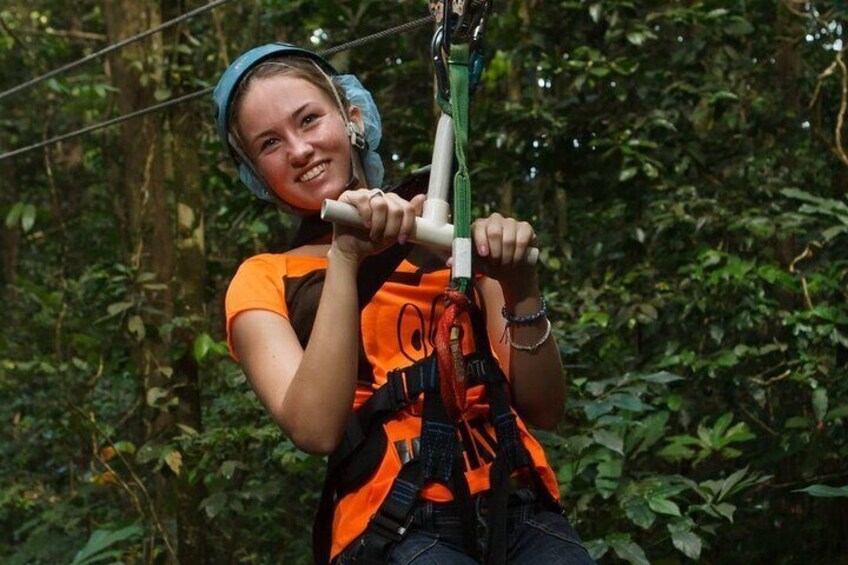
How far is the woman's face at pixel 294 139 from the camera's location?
1.77 m

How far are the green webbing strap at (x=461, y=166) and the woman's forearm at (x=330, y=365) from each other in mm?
148

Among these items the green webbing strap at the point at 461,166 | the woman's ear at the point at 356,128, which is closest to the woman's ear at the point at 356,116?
the woman's ear at the point at 356,128

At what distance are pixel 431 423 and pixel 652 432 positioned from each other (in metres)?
1.63

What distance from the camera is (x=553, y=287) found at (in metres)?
4.36

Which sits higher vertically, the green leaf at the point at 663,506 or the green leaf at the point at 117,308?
the green leaf at the point at 117,308

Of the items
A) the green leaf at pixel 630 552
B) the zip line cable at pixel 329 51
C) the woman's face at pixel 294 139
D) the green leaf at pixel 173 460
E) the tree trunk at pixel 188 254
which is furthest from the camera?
the tree trunk at pixel 188 254

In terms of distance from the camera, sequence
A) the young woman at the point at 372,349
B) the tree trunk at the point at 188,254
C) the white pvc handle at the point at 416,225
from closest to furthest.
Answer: the white pvc handle at the point at 416,225, the young woman at the point at 372,349, the tree trunk at the point at 188,254

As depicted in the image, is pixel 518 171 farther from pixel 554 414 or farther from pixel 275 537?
pixel 554 414

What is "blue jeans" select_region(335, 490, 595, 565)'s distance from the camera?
156cm

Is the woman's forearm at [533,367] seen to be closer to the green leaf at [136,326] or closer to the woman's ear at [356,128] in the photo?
the woman's ear at [356,128]

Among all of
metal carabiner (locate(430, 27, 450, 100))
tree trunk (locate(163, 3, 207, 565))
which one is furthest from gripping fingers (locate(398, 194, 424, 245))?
tree trunk (locate(163, 3, 207, 565))

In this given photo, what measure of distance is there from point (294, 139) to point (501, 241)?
1.45 ft

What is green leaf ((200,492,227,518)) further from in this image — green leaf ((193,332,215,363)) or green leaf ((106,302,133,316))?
green leaf ((106,302,133,316))

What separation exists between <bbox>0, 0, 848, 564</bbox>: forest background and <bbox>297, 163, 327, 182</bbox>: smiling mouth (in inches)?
53.1
